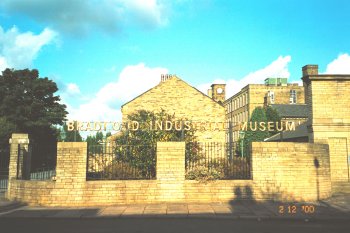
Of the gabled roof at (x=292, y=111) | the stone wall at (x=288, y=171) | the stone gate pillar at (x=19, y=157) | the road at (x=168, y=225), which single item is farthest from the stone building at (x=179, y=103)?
the road at (x=168, y=225)

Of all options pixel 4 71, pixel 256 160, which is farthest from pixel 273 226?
pixel 4 71

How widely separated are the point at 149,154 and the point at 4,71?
3291 centimetres

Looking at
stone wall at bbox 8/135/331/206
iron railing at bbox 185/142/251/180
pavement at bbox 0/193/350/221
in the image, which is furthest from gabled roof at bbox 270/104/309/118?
pavement at bbox 0/193/350/221

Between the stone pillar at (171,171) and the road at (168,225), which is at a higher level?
the stone pillar at (171,171)

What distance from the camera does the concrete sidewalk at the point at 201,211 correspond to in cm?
1015

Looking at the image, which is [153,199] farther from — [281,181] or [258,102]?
[258,102]

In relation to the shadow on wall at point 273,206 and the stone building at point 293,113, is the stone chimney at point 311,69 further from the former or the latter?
the stone building at point 293,113

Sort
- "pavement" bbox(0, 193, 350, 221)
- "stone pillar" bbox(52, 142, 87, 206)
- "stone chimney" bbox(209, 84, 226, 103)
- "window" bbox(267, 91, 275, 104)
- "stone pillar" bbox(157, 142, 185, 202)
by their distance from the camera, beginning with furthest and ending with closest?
"window" bbox(267, 91, 275, 104)
"stone chimney" bbox(209, 84, 226, 103)
"stone pillar" bbox(157, 142, 185, 202)
"stone pillar" bbox(52, 142, 87, 206)
"pavement" bbox(0, 193, 350, 221)

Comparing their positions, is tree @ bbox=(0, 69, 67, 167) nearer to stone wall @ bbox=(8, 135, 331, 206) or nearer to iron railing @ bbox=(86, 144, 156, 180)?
iron railing @ bbox=(86, 144, 156, 180)

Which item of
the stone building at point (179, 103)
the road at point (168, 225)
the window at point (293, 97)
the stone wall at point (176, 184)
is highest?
the window at point (293, 97)

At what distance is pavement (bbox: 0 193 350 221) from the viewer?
10.1 meters

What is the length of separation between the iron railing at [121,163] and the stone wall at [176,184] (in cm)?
93

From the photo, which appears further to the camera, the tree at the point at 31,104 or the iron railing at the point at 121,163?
the tree at the point at 31,104
